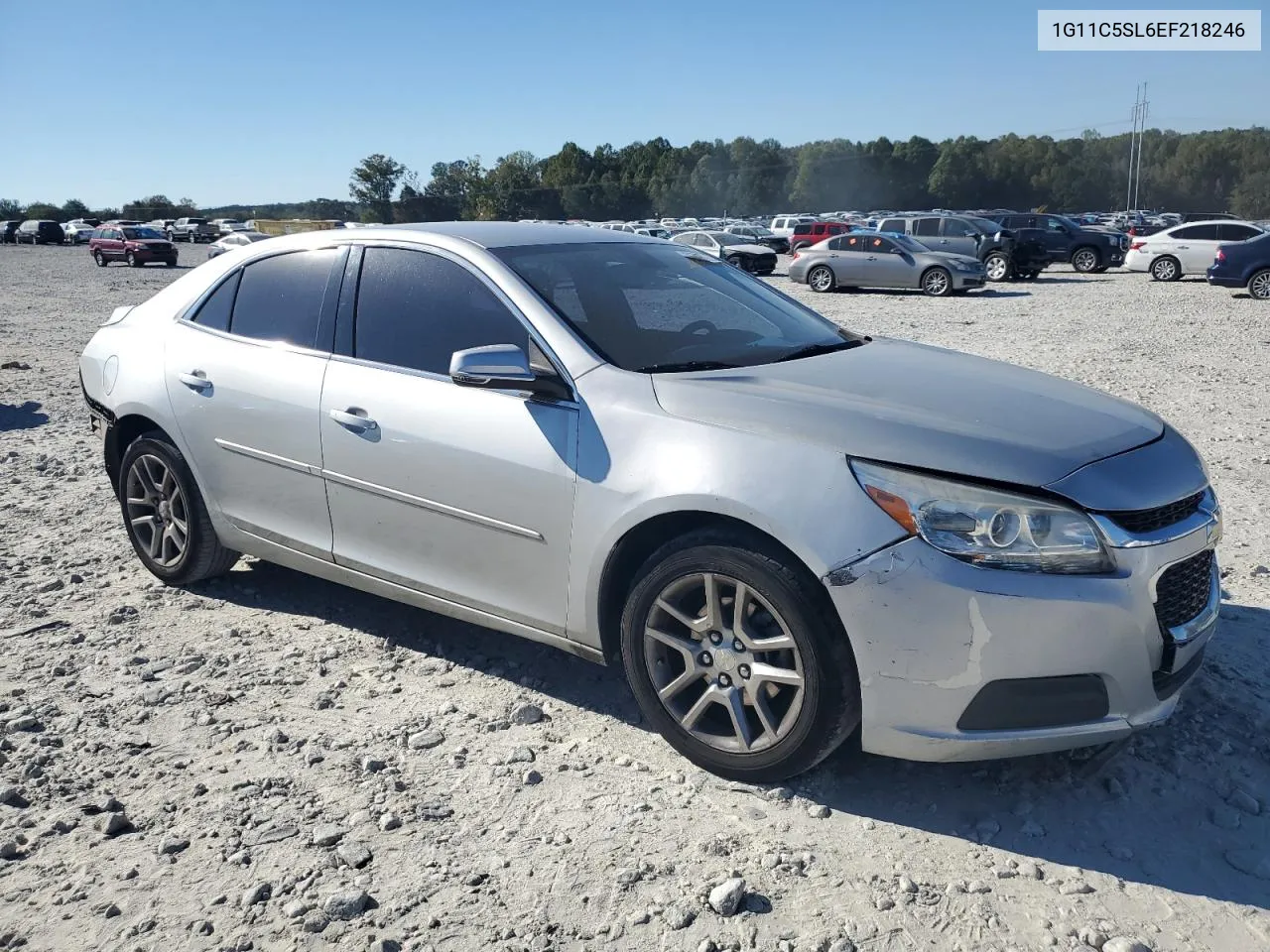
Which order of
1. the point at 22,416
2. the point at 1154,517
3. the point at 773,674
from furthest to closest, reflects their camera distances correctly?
the point at 22,416 → the point at 773,674 → the point at 1154,517

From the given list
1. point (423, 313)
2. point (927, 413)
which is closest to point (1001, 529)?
point (927, 413)

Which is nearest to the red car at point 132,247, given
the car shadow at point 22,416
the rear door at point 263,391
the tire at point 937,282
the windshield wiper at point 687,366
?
the tire at point 937,282

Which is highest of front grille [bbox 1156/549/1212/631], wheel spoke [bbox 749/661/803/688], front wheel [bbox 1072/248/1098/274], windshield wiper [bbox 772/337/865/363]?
windshield wiper [bbox 772/337/865/363]

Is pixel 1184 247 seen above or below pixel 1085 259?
above

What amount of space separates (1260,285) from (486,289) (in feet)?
71.5

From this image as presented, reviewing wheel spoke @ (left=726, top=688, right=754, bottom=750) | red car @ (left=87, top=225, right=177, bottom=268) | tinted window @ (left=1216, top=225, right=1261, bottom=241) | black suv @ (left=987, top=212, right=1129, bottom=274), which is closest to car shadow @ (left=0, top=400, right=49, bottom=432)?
wheel spoke @ (left=726, top=688, right=754, bottom=750)

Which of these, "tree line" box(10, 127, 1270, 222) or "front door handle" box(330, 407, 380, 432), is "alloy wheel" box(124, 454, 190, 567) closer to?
"front door handle" box(330, 407, 380, 432)

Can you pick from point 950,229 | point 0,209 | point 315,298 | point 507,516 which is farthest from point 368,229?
point 0,209

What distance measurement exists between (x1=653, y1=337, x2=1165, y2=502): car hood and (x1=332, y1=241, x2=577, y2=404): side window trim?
1.29 feet

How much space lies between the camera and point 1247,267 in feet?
68.6

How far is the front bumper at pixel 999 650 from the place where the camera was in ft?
8.91

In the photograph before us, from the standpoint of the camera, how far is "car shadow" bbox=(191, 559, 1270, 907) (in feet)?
9.34

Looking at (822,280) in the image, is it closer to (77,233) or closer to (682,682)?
(682,682)

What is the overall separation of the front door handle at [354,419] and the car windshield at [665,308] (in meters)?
0.77
